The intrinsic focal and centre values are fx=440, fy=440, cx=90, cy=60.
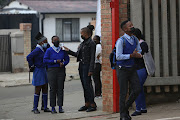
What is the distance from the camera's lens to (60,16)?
31.4m

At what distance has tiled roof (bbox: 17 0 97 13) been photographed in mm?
30938

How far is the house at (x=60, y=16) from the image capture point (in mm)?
30797

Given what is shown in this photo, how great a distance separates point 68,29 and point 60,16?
120 centimetres

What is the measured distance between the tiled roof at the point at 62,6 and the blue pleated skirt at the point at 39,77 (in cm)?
2034

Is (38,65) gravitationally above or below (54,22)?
below

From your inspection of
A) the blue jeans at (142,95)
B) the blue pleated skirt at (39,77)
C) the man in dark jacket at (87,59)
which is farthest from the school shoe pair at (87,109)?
Answer: the blue jeans at (142,95)

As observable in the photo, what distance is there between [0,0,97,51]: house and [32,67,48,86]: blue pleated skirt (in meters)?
20.2

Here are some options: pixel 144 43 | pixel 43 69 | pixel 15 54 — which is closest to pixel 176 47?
pixel 144 43

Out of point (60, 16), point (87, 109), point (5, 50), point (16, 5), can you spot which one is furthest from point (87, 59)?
point (16, 5)

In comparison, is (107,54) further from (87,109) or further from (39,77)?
(39,77)

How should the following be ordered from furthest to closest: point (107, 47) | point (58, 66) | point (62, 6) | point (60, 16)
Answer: point (62, 6)
point (60, 16)
point (58, 66)
point (107, 47)

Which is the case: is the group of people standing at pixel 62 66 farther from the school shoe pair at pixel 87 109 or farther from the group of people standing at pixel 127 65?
the group of people standing at pixel 127 65

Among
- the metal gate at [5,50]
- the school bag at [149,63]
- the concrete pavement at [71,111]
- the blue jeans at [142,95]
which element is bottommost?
the concrete pavement at [71,111]

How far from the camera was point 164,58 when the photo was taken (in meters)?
9.74
